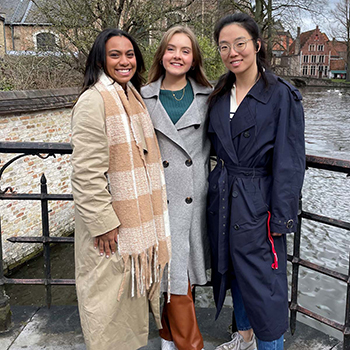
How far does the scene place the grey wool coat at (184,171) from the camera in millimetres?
2137

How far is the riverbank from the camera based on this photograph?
2.37 meters

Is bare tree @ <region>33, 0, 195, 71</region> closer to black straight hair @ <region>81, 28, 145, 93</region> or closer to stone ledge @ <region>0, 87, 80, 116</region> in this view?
stone ledge @ <region>0, 87, 80, 116</region>

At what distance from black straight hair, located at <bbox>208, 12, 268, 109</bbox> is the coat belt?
38cm

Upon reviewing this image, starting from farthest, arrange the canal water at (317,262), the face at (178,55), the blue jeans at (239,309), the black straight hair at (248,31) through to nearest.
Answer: the canal water at (317,262) < the blue jeans at (239,309) < the face at (178,55) < the black straight hair at (248,31)

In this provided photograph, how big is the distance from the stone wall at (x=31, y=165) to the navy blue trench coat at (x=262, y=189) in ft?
20.4

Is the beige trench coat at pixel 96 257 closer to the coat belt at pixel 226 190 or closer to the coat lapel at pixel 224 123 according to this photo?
the coat belt at pixel 226 190

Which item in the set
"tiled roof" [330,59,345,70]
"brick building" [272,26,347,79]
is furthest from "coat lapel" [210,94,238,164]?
"tiled roof" [330,59,345,70]

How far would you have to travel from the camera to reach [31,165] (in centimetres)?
818

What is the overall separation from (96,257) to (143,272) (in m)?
0.25

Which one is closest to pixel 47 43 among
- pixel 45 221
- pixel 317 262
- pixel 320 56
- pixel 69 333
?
pixel 317 262

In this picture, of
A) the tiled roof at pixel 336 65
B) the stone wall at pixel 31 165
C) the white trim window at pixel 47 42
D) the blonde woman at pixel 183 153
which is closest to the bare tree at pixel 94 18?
the white trim window at pixel 47 42

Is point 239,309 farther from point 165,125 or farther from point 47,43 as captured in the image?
point 47,43

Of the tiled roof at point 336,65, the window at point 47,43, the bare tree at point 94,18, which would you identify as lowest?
the window at point 47,43

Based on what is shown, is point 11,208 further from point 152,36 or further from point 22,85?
point 152,36
